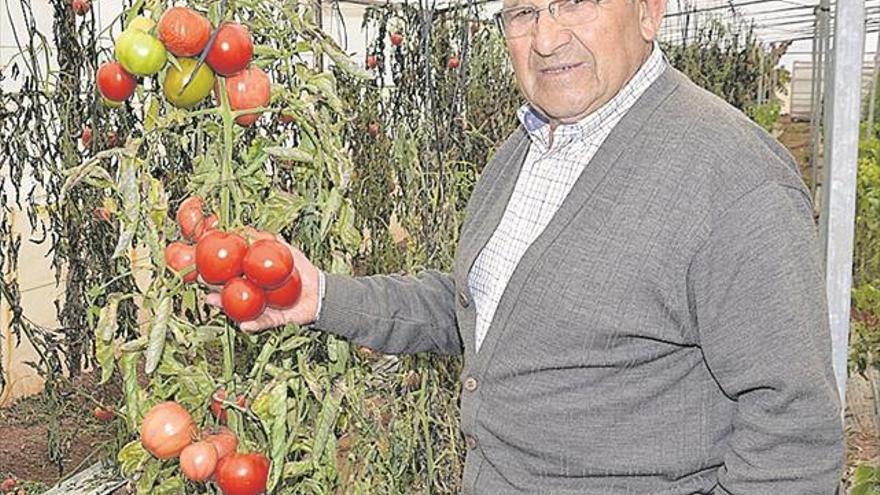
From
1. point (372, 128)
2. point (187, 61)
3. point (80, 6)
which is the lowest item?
point (372, 128)

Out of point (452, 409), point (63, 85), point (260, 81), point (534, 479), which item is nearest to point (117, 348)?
point (260, 81)

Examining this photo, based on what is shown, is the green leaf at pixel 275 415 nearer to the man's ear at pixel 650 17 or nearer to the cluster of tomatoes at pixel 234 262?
the cluster of tomatoes at pixel 234 262

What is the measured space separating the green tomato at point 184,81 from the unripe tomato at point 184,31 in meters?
0.01

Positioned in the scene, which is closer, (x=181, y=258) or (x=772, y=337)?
(x=772, y=337)

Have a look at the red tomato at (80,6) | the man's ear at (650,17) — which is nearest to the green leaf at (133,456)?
the man's ear at (650,17)

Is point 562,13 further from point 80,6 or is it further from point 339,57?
point 80,6

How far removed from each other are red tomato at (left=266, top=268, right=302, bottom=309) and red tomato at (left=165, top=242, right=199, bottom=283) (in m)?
0.09

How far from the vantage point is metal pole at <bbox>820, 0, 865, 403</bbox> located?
1831mm

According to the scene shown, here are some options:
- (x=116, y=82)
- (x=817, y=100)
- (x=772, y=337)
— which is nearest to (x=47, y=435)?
(x=116, y=82)

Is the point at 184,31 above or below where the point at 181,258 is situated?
above

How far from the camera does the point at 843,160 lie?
1.88m

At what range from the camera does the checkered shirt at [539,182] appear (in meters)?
1.20

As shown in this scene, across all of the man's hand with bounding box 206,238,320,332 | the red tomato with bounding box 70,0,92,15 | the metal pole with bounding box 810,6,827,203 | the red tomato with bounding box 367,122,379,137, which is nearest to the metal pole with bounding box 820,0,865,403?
the man's hand with bounding box 206,238,320,332

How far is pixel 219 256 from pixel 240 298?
2.1 inches
